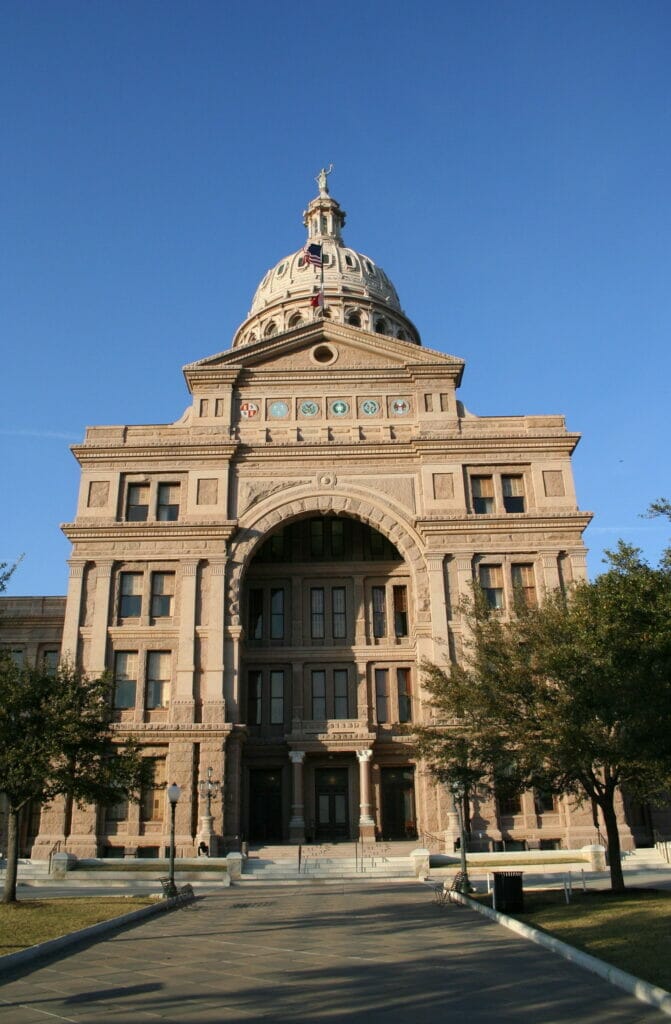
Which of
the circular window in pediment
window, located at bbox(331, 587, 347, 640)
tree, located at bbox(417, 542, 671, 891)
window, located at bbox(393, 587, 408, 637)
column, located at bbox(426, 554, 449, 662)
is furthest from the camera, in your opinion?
the circular window in pediment

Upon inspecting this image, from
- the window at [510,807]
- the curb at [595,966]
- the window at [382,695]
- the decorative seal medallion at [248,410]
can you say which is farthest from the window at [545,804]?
the decorative seal medallion at [248,410]

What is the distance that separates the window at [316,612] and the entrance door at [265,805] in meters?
7.03

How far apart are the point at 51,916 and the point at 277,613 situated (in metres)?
26.2

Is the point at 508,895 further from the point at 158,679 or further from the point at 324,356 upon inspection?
the point at 324,356

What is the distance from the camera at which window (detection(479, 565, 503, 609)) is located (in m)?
41.2

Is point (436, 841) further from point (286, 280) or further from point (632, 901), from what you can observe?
point (286, 280)

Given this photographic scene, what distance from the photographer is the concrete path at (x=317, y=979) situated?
32.9ft

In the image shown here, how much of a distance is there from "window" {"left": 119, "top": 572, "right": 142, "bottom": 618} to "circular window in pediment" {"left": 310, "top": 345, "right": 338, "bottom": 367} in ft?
49.4

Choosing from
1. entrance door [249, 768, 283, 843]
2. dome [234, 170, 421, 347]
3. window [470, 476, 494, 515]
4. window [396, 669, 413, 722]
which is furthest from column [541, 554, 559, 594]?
dome [234, 170, 421, 347]

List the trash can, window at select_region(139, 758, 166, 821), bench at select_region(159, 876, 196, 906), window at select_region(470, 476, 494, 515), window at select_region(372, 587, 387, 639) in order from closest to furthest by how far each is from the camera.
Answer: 1. the trash can
2. bench at select_region(159, 876, 196, 906)
3. window at select_region(139, 758, 166, 821)
4. window at select_region(470, 476, 494, 515)
5. window at select_region(372, 587, 387, 639)

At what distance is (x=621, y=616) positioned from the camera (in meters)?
20.3

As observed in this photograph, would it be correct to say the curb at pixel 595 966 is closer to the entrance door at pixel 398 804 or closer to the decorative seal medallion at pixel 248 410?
the entrance door at pixel 398 804

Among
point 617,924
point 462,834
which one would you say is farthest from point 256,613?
point 617,924

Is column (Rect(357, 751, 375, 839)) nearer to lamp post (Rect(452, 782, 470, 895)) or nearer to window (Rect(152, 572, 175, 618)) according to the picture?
window (Rect(152, 572, 175, 618))
